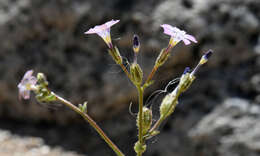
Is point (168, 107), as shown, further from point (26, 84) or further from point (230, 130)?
point (230, 130)

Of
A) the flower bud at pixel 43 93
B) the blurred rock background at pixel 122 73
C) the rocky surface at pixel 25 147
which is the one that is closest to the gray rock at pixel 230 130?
the blurred rock background at pixel 122 73

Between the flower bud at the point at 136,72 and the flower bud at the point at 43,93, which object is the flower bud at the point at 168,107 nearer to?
the flower bud at the point at 136,72

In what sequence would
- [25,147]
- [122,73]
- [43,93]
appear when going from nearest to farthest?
1. [43,93]
2. [122,73]
3. [25,147]

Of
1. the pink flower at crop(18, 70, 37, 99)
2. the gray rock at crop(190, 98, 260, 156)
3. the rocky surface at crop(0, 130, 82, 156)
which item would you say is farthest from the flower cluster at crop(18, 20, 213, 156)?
the rocky surface at crop(0, 130, 82, 156)

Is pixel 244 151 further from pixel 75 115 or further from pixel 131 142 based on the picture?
pixel 75 115

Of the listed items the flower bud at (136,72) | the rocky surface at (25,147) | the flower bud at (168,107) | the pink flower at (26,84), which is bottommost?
the rocky surface at (25,147)

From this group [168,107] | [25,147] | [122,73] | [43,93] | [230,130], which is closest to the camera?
[43,93]

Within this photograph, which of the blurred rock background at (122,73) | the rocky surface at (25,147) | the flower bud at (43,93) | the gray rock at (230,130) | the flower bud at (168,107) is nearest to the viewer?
the flower bud at (43,93)

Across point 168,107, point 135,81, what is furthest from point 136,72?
point 168,107

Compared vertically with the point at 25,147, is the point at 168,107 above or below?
above

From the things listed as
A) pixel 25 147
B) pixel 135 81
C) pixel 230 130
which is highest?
pixel 135 81
